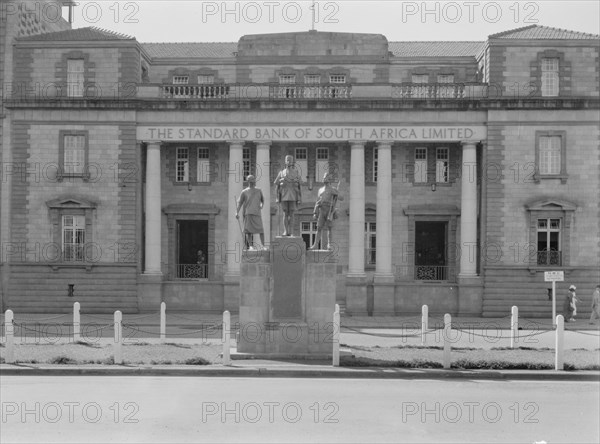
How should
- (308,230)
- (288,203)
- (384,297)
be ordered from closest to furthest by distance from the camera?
1. (288,203)
2. (384,297)
3. (308,230)

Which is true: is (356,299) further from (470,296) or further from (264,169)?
(264,169)

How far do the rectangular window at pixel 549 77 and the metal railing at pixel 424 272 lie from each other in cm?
989

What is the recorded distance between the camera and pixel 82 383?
52.5 ft

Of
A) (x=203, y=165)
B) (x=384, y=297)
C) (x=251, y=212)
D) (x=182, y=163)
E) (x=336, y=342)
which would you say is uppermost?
(x=182, y=163)

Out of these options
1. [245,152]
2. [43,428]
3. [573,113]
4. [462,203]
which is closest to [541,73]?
[573,113]

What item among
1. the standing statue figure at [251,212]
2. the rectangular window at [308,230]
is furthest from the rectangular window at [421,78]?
the standing statue figure at [251,212]

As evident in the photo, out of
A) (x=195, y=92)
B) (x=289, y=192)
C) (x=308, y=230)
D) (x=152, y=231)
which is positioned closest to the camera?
(x=289, y=192)

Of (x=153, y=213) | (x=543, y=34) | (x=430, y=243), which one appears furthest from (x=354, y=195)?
(x=543, y=34)

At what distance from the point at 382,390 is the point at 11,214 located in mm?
26091

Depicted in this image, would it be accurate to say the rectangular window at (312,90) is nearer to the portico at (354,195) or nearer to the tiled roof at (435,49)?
the portico at (354,195)

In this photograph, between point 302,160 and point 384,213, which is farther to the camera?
point 302,160

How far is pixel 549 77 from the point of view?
35844 millimetres

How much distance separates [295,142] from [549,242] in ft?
43.6

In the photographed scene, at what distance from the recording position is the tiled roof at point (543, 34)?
1411 inches
